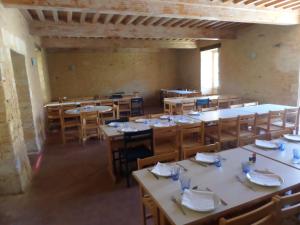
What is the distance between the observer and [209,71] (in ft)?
27.6

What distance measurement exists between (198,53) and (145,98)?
10.3 ft

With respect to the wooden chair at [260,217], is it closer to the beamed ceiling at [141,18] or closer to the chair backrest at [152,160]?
the chair backrest at [152,160]

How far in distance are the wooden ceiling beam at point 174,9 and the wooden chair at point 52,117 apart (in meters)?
3.39

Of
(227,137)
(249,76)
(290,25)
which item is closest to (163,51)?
(249,76)

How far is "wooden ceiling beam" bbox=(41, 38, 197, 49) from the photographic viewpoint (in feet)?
21.9

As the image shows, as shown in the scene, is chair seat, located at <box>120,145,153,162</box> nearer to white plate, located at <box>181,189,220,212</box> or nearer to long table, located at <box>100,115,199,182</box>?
long table, located at <box>100,115,199,182</box>

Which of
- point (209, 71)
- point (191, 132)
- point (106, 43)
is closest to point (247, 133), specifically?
point (191, 132)

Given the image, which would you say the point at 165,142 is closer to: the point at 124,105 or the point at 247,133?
the point at 247,133

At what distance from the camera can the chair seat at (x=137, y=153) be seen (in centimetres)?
298

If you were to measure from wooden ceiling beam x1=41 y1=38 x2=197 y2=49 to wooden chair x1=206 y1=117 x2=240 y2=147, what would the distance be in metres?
4.81

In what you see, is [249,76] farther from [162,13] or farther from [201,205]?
[201,205]

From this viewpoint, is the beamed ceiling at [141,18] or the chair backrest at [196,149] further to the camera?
the beamed ceiling at [141,18]

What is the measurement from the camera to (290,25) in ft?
16.1

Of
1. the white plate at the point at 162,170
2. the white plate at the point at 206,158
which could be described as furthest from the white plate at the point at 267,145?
the white plate at the point at 162,170
